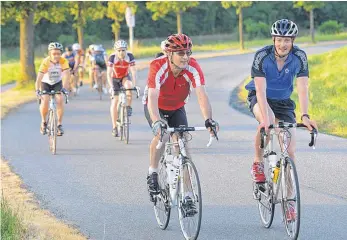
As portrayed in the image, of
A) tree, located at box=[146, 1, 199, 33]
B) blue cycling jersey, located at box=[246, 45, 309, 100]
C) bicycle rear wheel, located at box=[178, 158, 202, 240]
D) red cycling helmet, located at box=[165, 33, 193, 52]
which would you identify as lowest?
bicycle rear wheel, located at box=[178, 158, 202, 240]

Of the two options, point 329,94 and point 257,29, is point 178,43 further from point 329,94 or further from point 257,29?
point 257,29

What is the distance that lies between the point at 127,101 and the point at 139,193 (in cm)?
641

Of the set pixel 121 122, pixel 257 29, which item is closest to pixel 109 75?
pixel 121 122

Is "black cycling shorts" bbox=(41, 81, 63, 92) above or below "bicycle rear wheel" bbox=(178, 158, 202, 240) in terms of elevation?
above

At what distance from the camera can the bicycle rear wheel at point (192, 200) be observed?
8.01 metres

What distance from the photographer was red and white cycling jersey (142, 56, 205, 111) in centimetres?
862

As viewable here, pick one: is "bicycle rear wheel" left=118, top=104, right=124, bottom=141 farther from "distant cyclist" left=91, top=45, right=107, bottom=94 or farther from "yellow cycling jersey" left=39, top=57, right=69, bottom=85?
"distant cyclist" left=91, top=45, right=107, bottom=94

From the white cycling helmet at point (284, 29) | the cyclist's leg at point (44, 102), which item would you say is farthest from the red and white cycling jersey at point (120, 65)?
the white cycling helmet at point (284, 29)

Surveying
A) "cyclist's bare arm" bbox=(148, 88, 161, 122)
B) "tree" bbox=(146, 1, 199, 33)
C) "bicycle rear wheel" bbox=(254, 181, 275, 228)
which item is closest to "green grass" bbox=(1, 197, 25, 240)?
"cyclist's bare arm" bbox=(148, 88, 161, 122)

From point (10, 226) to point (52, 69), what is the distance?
325 inches

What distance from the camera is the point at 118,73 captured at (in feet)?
58.3

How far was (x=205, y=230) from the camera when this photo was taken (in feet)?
29.2

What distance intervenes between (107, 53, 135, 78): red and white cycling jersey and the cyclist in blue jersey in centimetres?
877

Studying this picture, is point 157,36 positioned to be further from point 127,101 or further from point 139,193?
point 139,193
